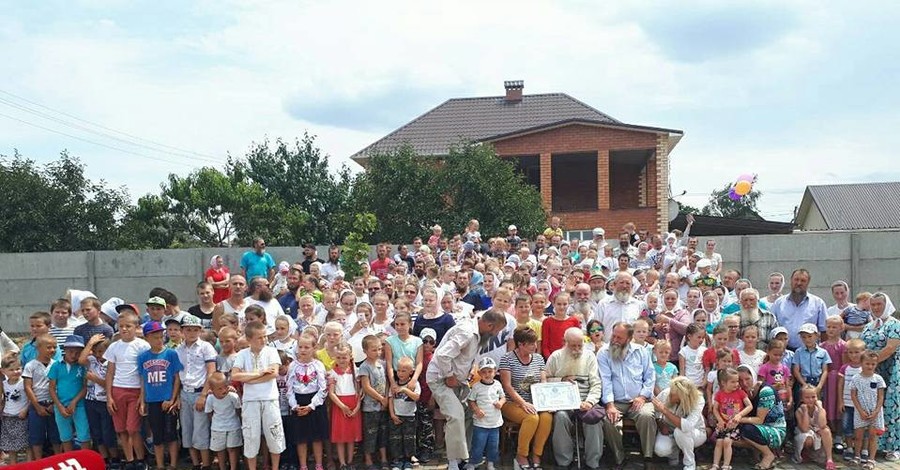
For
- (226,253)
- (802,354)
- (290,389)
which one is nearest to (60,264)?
(226,253)

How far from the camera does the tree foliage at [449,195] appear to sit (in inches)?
726

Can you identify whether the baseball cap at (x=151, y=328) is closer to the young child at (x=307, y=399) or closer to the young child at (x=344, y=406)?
the young child at (x=307, y=399)

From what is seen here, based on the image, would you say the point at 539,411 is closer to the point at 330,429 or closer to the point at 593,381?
the point at 593,381

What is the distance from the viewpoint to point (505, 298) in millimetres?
7195

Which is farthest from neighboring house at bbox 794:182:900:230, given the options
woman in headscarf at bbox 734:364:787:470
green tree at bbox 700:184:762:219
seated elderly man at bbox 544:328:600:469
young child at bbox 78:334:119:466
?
young child at bbox 78:334:119:466

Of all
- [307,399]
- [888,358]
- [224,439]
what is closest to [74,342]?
[224,439]

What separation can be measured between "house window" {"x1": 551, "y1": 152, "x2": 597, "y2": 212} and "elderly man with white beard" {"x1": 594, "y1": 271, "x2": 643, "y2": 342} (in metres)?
20.9

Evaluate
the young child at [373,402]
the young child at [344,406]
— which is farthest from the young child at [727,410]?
the young child at [344,406]

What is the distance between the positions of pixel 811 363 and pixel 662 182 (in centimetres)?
1882

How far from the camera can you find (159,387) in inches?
270

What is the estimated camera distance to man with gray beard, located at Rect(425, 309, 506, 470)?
6.33 m

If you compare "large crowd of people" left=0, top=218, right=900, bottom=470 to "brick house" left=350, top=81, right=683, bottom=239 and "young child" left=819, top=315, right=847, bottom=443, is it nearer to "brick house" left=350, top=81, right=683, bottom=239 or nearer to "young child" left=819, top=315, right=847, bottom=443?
"young child" left=819, top=315, right=847, bottom=443

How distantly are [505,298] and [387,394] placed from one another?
160cm

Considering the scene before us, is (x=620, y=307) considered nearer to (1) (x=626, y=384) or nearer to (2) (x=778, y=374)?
(1) (x=626, y=384)
